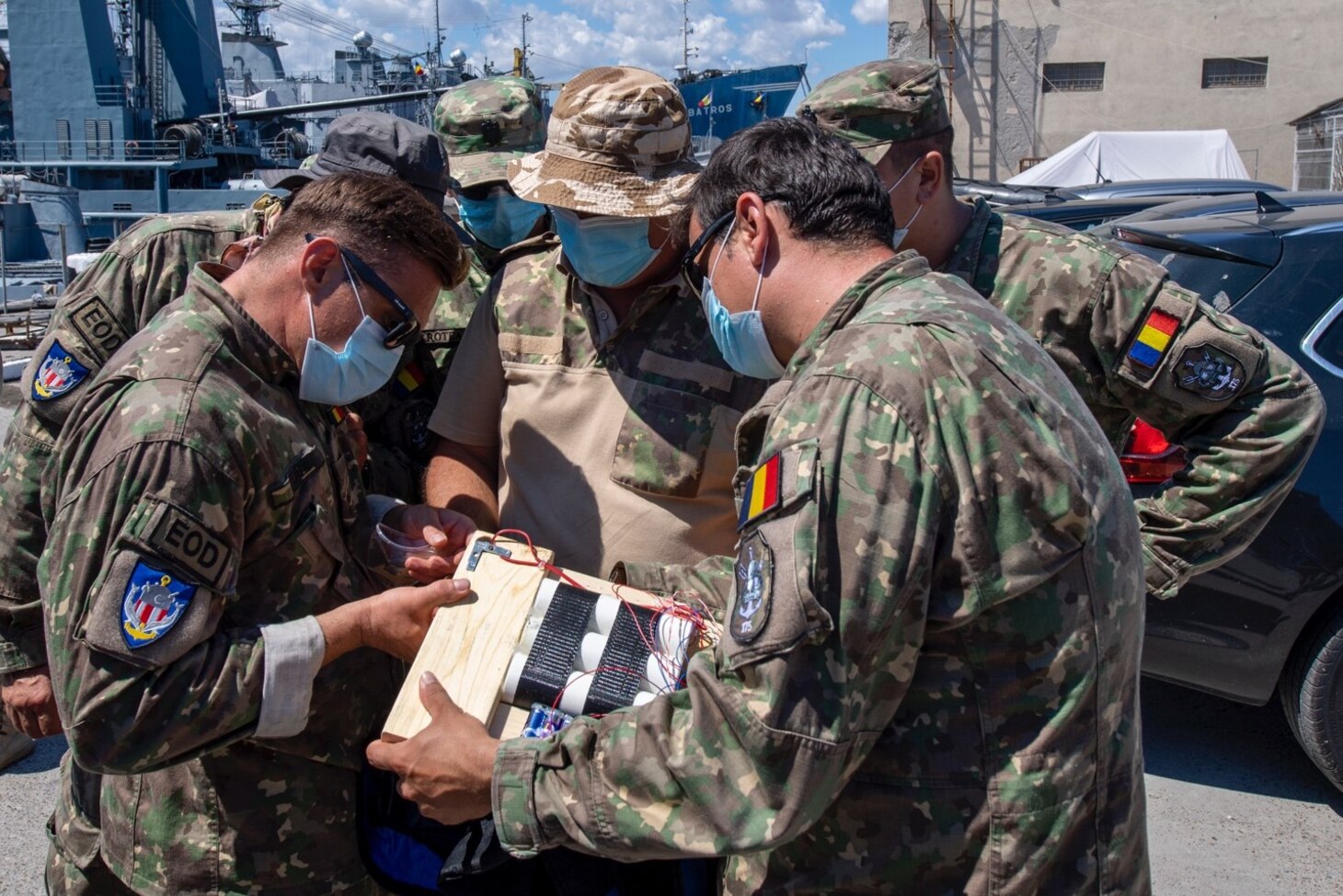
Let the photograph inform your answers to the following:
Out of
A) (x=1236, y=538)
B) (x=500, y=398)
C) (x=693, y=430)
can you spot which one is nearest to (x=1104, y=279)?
(x=1236, y=538)

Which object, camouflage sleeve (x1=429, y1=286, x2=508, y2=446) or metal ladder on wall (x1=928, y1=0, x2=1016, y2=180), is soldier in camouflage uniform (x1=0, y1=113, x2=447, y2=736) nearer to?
camouflage sleeve (x1=429, y1=286, x2=508, y2=446)

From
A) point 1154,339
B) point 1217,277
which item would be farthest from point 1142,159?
point 1154,339

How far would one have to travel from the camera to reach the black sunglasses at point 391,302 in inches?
76.9

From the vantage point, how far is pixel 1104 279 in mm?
2598

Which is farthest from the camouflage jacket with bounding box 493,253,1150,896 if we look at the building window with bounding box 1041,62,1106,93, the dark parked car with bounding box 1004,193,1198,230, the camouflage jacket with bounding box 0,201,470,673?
the building window with bounding box 1041,62,1106,93

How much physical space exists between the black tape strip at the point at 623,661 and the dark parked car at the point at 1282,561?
93.0 inches

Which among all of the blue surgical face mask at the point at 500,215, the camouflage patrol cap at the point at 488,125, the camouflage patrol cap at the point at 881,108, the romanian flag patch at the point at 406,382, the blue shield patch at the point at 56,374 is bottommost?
the romanian flag patch at the point at 406,382

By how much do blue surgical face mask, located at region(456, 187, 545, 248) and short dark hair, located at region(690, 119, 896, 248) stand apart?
1957 millimetres

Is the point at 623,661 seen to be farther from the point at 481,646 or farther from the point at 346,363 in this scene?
the point at 346,363

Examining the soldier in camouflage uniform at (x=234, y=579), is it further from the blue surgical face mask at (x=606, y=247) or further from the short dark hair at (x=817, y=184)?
the short dark hair at (x=817, y=184)

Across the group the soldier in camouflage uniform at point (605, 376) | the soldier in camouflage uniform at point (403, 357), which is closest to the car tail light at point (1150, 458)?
the soldier in camouflage uniform at point (605, 376)

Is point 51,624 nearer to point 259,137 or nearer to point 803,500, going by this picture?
point 803,500

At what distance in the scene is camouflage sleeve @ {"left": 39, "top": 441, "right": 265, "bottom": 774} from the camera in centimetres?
158

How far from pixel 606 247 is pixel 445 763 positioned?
1229mm
